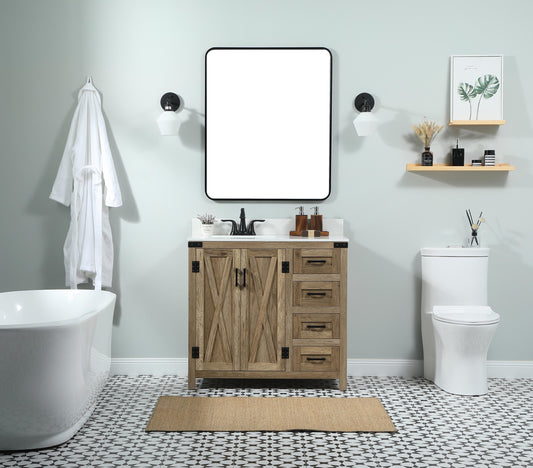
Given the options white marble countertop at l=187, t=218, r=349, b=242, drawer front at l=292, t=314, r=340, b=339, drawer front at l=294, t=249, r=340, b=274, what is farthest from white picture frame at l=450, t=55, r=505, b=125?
drawer front at l=292, t=314, r=340, b=339

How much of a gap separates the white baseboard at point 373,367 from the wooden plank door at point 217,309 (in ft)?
1.74

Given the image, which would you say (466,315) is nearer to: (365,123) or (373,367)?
(373,367)

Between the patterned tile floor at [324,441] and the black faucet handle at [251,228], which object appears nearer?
the patterned tile floor at [324,441]

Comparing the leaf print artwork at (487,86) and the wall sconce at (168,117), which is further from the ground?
the leaf print artwork at (487,86)

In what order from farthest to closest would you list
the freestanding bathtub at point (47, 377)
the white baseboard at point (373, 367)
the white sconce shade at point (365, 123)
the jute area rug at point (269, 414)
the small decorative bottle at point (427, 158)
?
the white baseboard at point (373, 367) → the small decorative bottle at point (427, 158) → the white sconce shade at point (365, 123) → the jute area rug at point (269, 414) → the freestanding bathtub at point (47, 377)

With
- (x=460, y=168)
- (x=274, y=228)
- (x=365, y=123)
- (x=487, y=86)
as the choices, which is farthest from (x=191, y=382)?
(x=487, y=86)

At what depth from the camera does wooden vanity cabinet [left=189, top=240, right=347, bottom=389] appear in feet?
11.6

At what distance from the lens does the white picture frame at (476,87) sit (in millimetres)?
3881

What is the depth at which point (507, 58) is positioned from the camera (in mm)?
3910

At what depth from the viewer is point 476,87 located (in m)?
3.88

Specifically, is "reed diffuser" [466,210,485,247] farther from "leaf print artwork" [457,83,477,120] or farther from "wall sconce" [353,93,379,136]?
"wall sconce" [353,93,379,136]

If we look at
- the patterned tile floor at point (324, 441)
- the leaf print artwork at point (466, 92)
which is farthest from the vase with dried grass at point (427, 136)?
the patterned tile floor at point (324, 441)

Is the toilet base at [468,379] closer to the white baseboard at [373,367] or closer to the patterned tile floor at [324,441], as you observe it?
the patterned tile floor at [324,441]

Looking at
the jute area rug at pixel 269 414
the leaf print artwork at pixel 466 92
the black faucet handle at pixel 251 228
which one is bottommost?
the jute area rug at pixel 269 414
